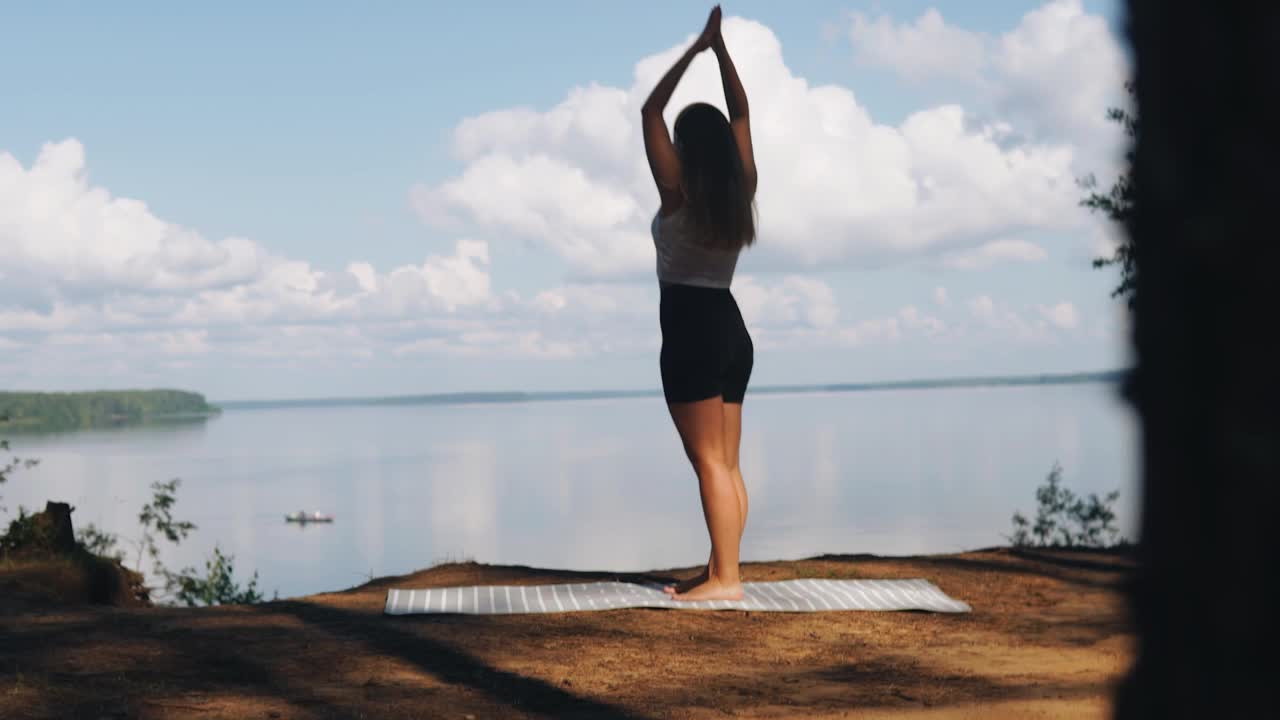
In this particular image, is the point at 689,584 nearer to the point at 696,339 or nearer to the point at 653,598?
the point at 653,598

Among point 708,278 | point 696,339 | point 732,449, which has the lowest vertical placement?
point 732,449

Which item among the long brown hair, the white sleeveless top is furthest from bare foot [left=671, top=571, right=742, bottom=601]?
the long brown hair

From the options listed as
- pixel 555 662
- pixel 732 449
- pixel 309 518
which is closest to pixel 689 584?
pixel 732 449

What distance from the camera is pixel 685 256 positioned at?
5.72 meters

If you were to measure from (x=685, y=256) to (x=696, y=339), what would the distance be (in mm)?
408

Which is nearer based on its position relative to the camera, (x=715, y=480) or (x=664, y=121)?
(x=664, y=121)

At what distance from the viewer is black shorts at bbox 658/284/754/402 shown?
18.9 feet

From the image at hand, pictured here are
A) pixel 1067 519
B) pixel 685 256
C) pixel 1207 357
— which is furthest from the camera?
pixel 1067 519

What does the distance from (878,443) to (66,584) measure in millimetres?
58608

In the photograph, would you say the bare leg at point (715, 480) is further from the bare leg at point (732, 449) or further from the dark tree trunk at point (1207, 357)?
the dark tree trunk at point (1207, 357)

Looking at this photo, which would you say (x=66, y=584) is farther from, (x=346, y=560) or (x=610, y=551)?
(x=346, y=560)

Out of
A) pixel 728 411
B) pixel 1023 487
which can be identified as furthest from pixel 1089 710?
pixel 1023 487

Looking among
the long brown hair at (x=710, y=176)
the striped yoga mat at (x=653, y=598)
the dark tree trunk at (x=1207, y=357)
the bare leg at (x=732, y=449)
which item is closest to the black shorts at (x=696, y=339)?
the bare leg at (x=732, y=449)

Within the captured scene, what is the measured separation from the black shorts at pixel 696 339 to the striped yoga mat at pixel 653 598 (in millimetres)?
1068
